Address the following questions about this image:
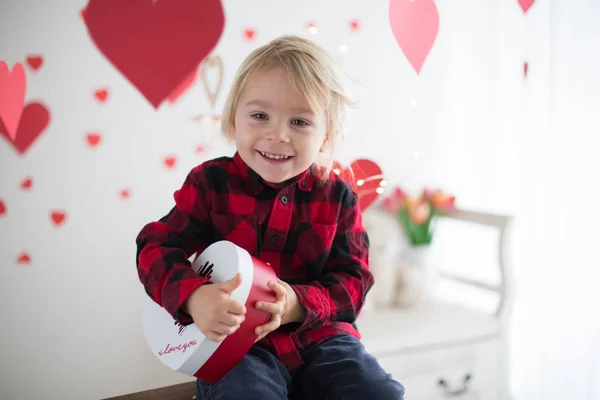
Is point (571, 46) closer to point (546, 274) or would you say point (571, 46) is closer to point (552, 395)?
point (546, 274)

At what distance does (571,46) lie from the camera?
1.82m

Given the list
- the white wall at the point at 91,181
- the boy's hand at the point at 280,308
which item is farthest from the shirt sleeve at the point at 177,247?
the white wall at the point at 91,181

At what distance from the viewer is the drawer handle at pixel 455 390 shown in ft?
5.04

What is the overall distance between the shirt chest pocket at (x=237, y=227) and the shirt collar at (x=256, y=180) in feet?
0.19

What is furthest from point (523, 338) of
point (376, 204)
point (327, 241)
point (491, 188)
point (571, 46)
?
point (327, 241)

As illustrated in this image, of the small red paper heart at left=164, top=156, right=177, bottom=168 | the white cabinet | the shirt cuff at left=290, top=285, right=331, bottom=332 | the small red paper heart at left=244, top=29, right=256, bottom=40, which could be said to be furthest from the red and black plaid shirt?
the small red paper heart at left=244, top=29, right=256, bottom=40

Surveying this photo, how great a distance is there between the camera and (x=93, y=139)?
1.46m

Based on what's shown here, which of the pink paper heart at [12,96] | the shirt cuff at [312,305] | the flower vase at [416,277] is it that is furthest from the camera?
the flower vase at [416,277]

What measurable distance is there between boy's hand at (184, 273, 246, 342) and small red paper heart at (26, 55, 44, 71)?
89cm

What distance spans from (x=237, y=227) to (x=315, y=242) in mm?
143

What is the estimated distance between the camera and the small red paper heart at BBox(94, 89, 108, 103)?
145 cm

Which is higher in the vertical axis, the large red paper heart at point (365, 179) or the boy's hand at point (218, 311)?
the large red paper heart at point (365, 179)

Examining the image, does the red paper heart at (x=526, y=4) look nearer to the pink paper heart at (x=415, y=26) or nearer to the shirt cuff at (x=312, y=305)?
the pink paper heart at (x=415, y=26)

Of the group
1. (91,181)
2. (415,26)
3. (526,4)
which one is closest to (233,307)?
(91,181)
